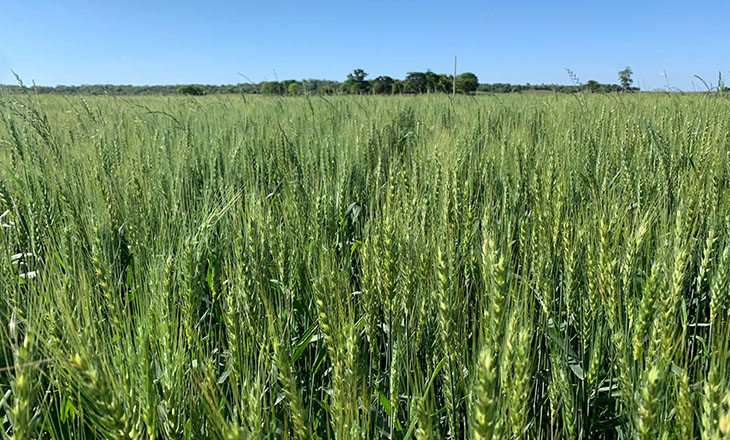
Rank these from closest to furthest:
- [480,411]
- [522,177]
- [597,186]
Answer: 1. [480,411]
2. [597,186]
3. [522,177]

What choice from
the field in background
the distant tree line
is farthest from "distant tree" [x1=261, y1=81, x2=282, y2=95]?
the field in background

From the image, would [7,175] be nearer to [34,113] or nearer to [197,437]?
[34,113]

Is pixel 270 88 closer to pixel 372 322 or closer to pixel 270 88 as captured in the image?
pixel 270 88

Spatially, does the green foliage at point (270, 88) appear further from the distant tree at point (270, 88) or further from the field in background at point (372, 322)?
the field in background at point (372, 322)

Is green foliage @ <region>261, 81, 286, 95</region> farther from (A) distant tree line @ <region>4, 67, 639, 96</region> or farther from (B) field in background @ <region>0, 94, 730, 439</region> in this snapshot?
(B) field in background @ <region>0, 94, 730, 439</region>

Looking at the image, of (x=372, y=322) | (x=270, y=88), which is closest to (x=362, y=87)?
(x=270, y=88)

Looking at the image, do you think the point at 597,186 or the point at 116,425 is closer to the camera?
A: the point at 116,425

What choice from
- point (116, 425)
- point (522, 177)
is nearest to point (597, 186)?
point (522, 177)

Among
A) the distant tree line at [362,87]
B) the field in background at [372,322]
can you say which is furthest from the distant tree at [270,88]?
the field in background at [372,322]

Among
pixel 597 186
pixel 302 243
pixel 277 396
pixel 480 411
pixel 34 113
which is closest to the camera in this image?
pixel 480 411

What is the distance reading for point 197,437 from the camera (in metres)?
0.76

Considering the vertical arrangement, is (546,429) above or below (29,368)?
below

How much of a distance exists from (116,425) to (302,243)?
2.81 feet

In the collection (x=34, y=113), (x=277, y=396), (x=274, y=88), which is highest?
(x=274, y=88)
